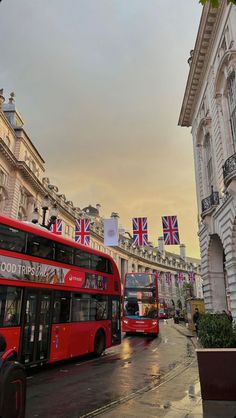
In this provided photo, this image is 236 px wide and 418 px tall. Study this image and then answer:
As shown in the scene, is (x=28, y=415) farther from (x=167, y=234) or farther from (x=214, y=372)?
(x=167, y=234)

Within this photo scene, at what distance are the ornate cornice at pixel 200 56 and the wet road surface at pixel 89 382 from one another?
16594 mm

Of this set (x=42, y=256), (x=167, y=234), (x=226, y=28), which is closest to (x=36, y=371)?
(x=42, y=256)

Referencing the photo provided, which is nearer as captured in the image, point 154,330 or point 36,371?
point 36,371

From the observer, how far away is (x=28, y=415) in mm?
6613

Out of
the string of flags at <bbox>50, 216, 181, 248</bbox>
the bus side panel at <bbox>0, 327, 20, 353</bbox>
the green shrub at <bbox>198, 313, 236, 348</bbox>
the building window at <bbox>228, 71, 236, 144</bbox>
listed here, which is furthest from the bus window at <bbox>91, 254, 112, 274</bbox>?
the building window at <bbox>228, 71, 236, 144</bbox>

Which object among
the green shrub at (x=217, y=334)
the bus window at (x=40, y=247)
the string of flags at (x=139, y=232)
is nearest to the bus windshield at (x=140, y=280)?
the string of flags at (x=139, y=232)

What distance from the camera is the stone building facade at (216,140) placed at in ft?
57.9

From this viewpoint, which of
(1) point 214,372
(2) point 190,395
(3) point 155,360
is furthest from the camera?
(3) point 155,360

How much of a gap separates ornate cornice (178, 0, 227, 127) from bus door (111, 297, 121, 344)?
15.2 metres

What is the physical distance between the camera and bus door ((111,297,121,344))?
54.9ft

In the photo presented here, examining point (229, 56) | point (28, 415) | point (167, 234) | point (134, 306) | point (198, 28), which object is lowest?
point (28, 415)

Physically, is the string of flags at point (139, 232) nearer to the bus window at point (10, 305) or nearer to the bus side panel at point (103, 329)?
the bus side panel at point (103, 329)

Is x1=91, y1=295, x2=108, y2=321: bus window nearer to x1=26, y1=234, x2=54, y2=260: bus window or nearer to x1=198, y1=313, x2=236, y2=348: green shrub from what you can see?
x1=26, y1=234, x2=54, y2=260: bus window

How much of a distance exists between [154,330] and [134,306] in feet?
7.80
